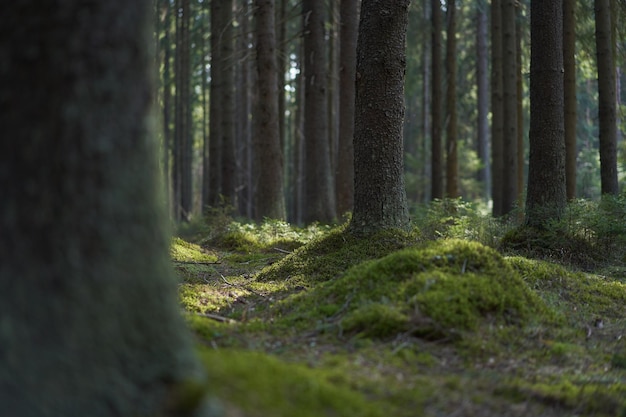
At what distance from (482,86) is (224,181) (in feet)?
45.6

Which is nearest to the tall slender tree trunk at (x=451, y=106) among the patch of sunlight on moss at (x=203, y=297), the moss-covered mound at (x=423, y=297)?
the patch of sunlight on moss at (x=203, y=297)

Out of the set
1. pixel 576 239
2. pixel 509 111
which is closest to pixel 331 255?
pixel 576 239

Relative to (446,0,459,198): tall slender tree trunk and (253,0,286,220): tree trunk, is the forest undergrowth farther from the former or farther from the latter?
(446,0,459,198): tall slender tree trunk

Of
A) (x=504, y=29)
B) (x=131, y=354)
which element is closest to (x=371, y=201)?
(x=131, y=354)

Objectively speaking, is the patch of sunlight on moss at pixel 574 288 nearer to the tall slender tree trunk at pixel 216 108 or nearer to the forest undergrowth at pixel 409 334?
the forest undergrowth at pixel 409 334

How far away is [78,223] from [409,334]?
2351 millimetres

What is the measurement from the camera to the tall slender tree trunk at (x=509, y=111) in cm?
1540

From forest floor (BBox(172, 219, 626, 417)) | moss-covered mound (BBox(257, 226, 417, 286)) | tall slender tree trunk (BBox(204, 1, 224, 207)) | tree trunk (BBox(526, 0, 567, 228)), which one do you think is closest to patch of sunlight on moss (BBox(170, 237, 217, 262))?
moss-covered mound (BBox(257, 226, 417, 286))

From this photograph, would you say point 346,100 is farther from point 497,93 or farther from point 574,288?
point 574,288

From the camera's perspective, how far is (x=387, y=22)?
22.0ft

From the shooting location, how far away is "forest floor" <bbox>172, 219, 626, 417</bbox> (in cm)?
261

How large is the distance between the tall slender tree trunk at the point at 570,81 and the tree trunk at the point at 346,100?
5078 mm

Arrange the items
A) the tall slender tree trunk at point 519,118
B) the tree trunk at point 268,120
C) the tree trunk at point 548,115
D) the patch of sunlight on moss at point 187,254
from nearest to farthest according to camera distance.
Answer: the patch of sunlight on moss at point 187,254, the tree trunk at point 548,115, the tree trunk at point 268,120, the tall slender tree trunk at point 519,118

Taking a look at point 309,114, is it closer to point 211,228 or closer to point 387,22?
point 211,228
